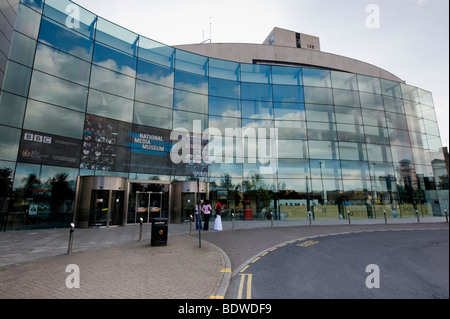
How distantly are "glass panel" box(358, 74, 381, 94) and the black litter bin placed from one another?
29.5m

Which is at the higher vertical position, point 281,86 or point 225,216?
point 281,86

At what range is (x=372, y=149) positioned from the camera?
27.0 m

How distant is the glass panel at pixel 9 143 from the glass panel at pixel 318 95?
26367 mm

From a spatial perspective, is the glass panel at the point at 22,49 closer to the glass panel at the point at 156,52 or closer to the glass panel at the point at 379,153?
the glass panel at the point at 156,52

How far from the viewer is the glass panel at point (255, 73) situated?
85.6 ft

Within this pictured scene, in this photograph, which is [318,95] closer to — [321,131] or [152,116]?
[321,131]

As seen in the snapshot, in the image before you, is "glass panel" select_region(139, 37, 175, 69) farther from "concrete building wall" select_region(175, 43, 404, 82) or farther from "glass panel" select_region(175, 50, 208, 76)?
"concrete building wall" select_region(175, 43, 404, 82)

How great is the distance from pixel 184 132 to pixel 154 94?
4.45m

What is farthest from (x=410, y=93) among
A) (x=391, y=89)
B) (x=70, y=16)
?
(x=70, y=16)

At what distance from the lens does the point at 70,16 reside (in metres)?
17.8

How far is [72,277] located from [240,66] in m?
25.2

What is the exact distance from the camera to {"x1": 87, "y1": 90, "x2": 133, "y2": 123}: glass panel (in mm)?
18172

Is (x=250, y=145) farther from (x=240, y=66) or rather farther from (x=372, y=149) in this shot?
(x=372, y=149)
